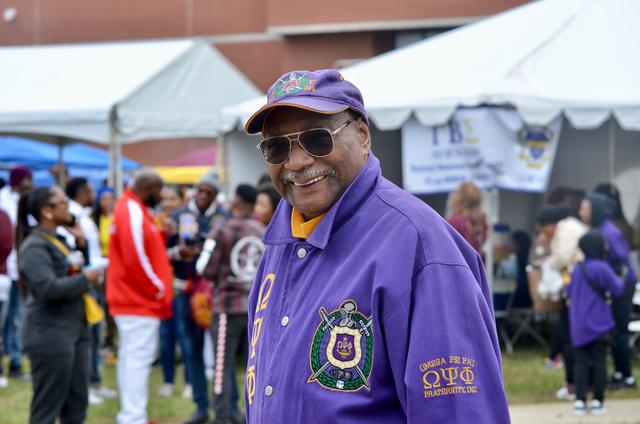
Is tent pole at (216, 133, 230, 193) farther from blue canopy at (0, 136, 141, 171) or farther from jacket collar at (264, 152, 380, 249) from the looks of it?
jacket collar at (264, 152, 380, 249)

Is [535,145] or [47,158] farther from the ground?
[47,158]

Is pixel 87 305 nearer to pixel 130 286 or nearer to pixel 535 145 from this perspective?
pixel 130 286

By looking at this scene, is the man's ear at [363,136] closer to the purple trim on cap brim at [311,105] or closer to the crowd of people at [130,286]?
the purple trim on cap brim at [311,105]

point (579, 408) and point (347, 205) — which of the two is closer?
point (347, 205)

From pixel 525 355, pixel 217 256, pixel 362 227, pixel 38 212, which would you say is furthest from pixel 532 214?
pixel 362 227

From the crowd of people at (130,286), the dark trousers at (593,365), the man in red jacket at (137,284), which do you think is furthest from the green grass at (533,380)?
the man in red jacket at (137,284)

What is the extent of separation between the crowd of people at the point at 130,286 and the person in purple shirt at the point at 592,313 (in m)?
2.67

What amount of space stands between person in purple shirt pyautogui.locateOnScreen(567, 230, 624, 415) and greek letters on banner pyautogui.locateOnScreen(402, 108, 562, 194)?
2.98 m

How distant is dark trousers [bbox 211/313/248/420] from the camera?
8047 millimetres

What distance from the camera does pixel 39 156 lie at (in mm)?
18625

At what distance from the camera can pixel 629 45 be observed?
1223 centimetres

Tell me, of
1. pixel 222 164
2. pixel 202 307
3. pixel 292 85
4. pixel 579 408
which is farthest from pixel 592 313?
pixel 292 85

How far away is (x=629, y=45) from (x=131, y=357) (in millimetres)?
7096

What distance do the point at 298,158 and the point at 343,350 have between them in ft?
1.69
